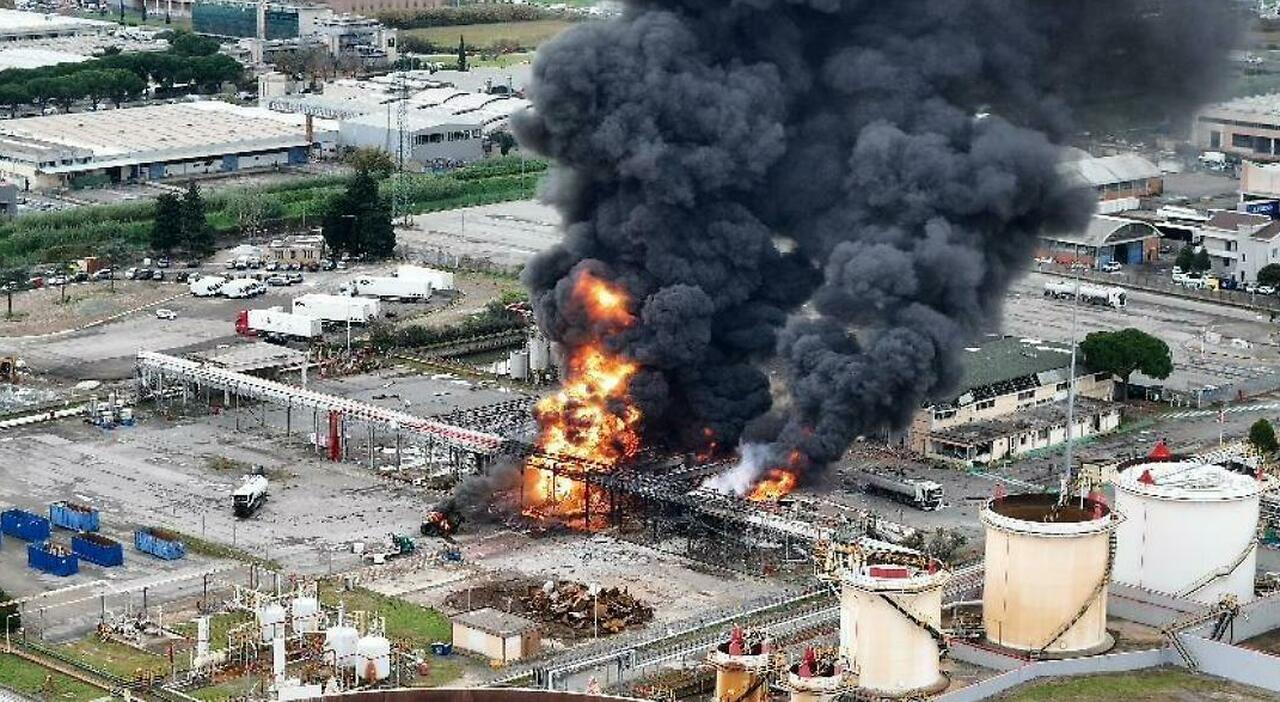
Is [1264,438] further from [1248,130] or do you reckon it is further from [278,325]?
[1248,130]

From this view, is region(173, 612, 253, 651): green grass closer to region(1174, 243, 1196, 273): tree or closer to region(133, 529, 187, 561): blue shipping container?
region(133, 529, 187, 561): blue shipping container

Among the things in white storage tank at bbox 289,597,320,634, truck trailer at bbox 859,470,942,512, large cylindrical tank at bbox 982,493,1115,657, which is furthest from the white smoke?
large cylindrical tank at bbox 982,493,1115,657

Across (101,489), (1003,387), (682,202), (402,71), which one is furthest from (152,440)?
(402,71)

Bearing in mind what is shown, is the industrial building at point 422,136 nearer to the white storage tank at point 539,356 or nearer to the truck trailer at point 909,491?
the white storage tank at point 539,356

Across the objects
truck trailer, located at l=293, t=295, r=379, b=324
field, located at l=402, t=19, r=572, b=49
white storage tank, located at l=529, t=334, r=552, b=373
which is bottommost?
truck trailer, located at l=293, t=295, r=379, b=324

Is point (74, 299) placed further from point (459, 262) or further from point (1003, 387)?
point (1003, 387)

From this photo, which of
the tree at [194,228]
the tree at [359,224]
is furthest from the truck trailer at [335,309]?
the tree at [194,228]

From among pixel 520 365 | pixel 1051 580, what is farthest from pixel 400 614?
pixel 520 365
